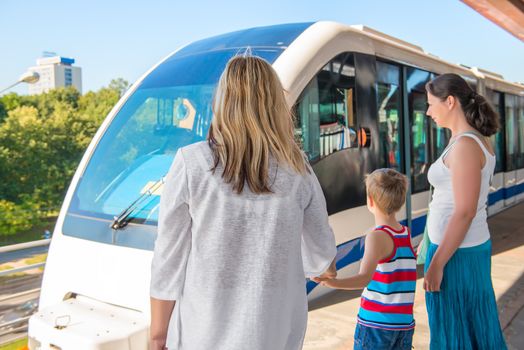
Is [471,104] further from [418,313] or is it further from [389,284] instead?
[418,313]

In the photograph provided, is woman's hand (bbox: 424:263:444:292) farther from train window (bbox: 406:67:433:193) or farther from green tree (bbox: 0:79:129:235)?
green tree (bbox: 0:79:129:235)

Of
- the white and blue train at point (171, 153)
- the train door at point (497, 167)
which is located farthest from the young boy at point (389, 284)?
the train door at point (497, 167)

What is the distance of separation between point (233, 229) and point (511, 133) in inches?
475

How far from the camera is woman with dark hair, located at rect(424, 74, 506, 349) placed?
8.82 feet

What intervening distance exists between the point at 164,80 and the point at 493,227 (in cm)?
824

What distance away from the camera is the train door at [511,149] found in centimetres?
1161

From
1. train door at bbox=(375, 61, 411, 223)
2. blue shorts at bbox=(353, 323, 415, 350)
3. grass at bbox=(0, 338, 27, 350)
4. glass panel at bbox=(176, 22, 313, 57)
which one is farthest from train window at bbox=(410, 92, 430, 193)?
grass at bbox=(0, 338, 27, 350)

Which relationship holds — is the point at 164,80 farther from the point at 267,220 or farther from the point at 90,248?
the point at 267,220

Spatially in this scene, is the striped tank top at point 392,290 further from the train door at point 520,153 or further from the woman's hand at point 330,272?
the train door at point 520,153

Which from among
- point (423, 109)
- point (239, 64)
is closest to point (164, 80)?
point (239, 64)

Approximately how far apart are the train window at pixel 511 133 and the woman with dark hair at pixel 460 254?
977 centimetres

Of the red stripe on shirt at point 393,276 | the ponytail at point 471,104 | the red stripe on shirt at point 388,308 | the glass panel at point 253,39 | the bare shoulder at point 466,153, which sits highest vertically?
the glass panel at point 253,39

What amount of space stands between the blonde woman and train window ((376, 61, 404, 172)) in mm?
4140

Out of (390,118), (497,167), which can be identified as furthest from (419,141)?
(497,167)
